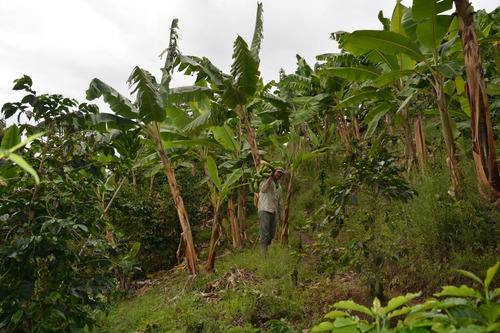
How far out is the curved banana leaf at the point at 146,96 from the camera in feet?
19.9

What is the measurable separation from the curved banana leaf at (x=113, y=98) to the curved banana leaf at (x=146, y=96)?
0.25 m

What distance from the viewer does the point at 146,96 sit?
6.09 meters

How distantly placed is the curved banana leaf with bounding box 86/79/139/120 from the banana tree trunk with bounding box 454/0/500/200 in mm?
5069

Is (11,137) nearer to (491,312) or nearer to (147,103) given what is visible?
(147,103)

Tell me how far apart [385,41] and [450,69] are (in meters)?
0.87

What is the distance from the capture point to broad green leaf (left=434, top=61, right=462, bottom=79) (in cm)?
441

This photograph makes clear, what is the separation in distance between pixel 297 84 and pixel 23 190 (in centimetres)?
704

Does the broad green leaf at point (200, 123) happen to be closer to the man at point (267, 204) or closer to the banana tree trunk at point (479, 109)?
the man at point (267, 204)

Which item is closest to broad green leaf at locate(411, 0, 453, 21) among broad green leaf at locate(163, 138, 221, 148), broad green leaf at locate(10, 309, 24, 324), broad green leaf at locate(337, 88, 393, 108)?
broad green leaf at locate(337, 88, 393, 108)

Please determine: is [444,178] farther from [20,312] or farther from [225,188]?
[20,312]

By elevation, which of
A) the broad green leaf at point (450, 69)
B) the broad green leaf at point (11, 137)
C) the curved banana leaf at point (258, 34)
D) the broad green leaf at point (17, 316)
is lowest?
the broad green leaf at point (17, 316)

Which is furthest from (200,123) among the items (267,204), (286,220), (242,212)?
(242,212)

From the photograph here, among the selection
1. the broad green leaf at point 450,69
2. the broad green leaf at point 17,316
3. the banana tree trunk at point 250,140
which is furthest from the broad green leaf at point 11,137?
the broad green leaf at point 450,69

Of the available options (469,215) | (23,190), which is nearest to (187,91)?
(23,190)
